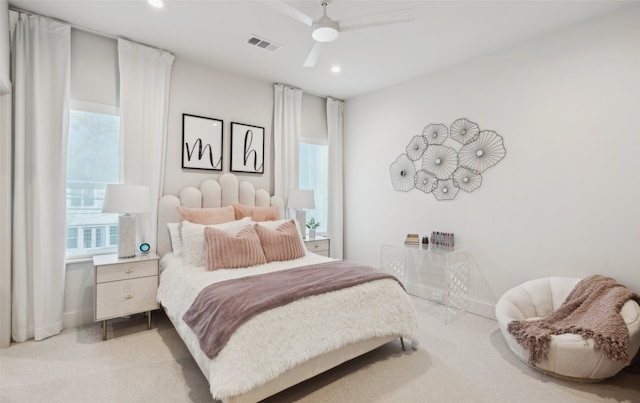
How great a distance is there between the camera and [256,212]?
12.3 ft

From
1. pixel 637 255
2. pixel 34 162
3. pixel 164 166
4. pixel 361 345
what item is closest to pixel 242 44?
pixel 164 166

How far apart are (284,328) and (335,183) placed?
10.9 ft

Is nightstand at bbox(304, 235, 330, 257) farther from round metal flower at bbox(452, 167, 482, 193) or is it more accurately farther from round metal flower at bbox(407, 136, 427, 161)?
round metal flower at bbox(452, 167, 482, 193)

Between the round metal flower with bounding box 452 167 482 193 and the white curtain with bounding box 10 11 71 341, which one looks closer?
the white curtain with bounding box 10 11 71 341

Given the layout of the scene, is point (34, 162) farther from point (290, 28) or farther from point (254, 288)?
point (290, 28)

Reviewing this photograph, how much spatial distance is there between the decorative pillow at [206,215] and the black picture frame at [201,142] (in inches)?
23.4

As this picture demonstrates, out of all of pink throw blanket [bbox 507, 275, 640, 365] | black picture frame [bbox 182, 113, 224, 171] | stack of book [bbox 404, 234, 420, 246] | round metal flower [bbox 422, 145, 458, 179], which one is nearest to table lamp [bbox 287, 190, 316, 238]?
black picture frame [bbox 182, 113, 224, 171]

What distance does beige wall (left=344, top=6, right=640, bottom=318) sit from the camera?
258cm

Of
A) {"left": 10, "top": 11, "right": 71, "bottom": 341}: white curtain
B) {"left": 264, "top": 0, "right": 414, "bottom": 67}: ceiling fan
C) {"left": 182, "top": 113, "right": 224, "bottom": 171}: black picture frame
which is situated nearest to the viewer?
{"left": 264, "top": 0, "right": 414, "bottom": 67}: ceiling fan

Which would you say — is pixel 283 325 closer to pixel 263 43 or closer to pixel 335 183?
pixel 263 43

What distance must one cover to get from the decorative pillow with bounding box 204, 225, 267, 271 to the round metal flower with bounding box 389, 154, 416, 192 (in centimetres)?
228

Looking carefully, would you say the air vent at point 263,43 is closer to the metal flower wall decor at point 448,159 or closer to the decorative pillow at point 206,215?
the decorative pillow at point 206,215

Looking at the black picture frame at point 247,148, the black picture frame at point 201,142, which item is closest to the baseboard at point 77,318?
the black picture frame at point 201,142

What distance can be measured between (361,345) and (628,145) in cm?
277
